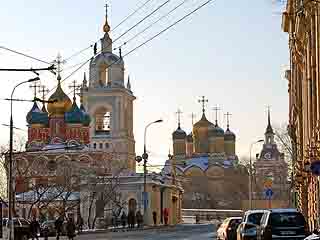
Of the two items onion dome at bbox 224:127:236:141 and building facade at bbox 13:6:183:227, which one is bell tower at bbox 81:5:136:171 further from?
onion dome at bbox 224:127:236:141

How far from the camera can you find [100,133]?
129 m

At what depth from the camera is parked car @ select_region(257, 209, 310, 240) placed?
2903 cm

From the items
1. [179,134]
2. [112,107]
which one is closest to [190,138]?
[179,134]

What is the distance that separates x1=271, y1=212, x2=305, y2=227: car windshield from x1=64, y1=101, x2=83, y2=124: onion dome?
9109 centimetres

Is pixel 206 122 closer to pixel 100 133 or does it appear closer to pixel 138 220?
pixel 100 133

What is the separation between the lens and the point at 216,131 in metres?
161

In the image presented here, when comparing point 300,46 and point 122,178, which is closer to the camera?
point 300,46

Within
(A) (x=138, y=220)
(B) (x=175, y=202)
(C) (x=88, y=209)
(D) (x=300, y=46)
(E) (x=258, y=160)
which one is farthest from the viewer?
(E) (x=258, y=160)

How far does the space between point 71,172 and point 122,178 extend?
4.94 meters

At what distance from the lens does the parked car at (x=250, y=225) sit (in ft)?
107

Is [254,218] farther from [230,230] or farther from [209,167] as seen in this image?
[209,167]

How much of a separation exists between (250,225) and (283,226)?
12.6 ft

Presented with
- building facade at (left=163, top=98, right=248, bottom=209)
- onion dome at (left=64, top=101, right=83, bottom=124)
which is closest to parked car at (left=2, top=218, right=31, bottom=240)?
onion dome at (left=64, top=101, right=83, bottom=124)

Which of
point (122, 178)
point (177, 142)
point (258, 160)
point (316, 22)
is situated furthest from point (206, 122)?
point (316, 22)
